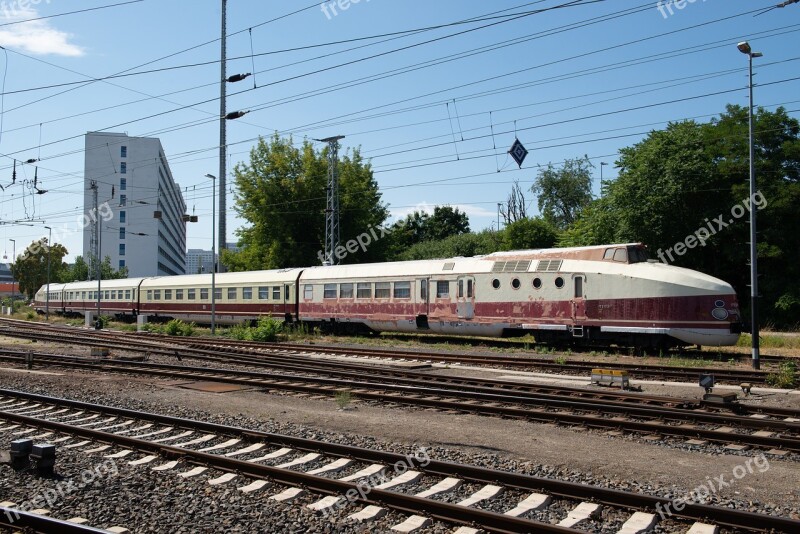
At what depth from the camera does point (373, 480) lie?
299 inches

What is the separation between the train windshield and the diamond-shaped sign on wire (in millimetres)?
4576

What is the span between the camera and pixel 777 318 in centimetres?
3672

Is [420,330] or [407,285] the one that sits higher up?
[407,285]

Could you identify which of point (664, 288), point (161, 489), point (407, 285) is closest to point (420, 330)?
point (407, 285)

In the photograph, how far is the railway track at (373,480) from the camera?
622 cm

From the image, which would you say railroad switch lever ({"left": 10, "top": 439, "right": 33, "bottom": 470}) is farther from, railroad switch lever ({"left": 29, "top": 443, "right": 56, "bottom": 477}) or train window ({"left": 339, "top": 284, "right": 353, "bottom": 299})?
train window ({"left": 339, "top": 284, "right": 353, "bottom": 299})

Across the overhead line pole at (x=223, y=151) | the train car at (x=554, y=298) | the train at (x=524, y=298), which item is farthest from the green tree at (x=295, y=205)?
the train car at (x=554, y=298)

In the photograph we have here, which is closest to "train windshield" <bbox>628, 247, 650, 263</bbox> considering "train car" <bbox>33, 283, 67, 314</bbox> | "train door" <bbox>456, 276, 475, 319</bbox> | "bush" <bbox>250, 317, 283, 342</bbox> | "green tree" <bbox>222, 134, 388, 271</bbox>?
"train door" <bbox>456, 276, 475, 319</bbox>

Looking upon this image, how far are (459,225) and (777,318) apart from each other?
53858mm

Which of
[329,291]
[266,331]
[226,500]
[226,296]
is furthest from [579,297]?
[226,296]

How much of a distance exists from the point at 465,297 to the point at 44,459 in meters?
18.6

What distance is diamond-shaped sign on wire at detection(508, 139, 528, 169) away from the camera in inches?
858

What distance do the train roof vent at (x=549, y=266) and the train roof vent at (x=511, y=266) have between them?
1.61ft

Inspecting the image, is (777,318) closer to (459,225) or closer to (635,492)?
(635,492)
